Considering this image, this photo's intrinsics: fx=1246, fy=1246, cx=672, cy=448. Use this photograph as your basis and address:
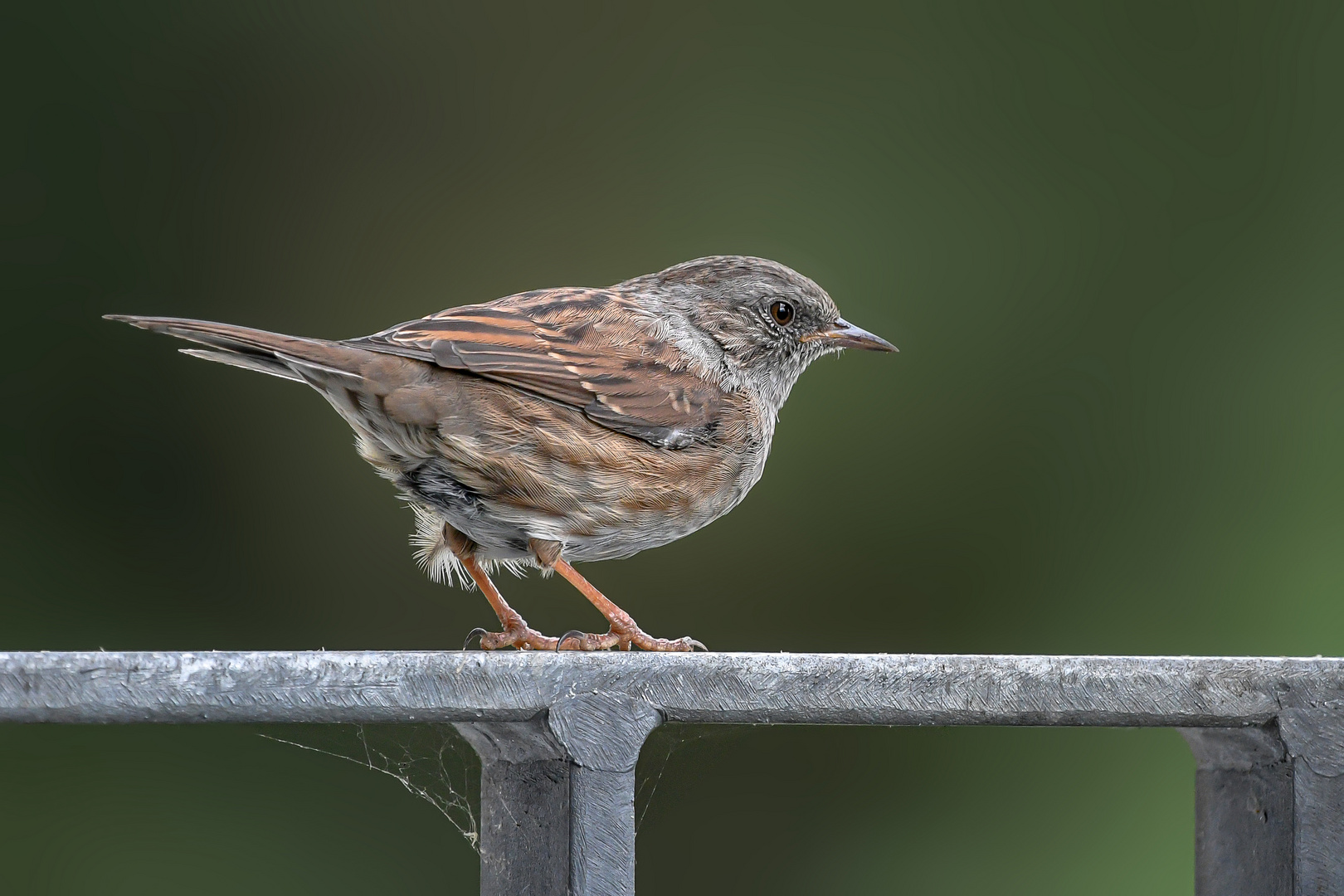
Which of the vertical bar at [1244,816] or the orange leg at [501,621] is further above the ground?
the orange leg at [501,621]

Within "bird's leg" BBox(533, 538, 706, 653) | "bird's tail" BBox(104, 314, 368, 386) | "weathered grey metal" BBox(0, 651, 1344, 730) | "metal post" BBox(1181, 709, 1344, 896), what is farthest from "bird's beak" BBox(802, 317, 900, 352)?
"weathered grey metal" BBox(0, 651, 1344, 730)

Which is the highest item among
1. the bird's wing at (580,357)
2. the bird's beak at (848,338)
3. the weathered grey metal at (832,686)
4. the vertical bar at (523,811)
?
the bird's beak at (848,338)

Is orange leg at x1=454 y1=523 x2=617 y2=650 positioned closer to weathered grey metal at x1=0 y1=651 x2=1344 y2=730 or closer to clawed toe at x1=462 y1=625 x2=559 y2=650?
clawed toe at x1=462 y1=625 x2=559 y2=650

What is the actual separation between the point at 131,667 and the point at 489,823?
1.74 ft

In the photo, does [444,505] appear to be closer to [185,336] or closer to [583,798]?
[185,336]

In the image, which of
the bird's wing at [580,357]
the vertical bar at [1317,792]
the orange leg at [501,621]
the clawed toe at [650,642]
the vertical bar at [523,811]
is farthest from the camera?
the orange leg at [501,621]

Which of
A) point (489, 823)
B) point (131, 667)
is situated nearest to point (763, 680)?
point (489, 823)

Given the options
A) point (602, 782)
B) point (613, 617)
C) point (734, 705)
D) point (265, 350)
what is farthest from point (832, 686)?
point (265, 350)

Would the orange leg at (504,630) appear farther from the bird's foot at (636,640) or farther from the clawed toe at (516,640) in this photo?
the bird's foot at (636,640)

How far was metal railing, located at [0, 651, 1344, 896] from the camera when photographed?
1.55m

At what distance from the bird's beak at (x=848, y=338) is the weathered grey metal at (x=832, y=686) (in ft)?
6.05

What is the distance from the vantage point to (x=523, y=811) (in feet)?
5.60

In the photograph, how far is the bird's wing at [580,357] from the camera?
9.28ft

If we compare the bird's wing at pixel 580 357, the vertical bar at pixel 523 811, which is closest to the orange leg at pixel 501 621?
the bird's wing at pixel 580 357
